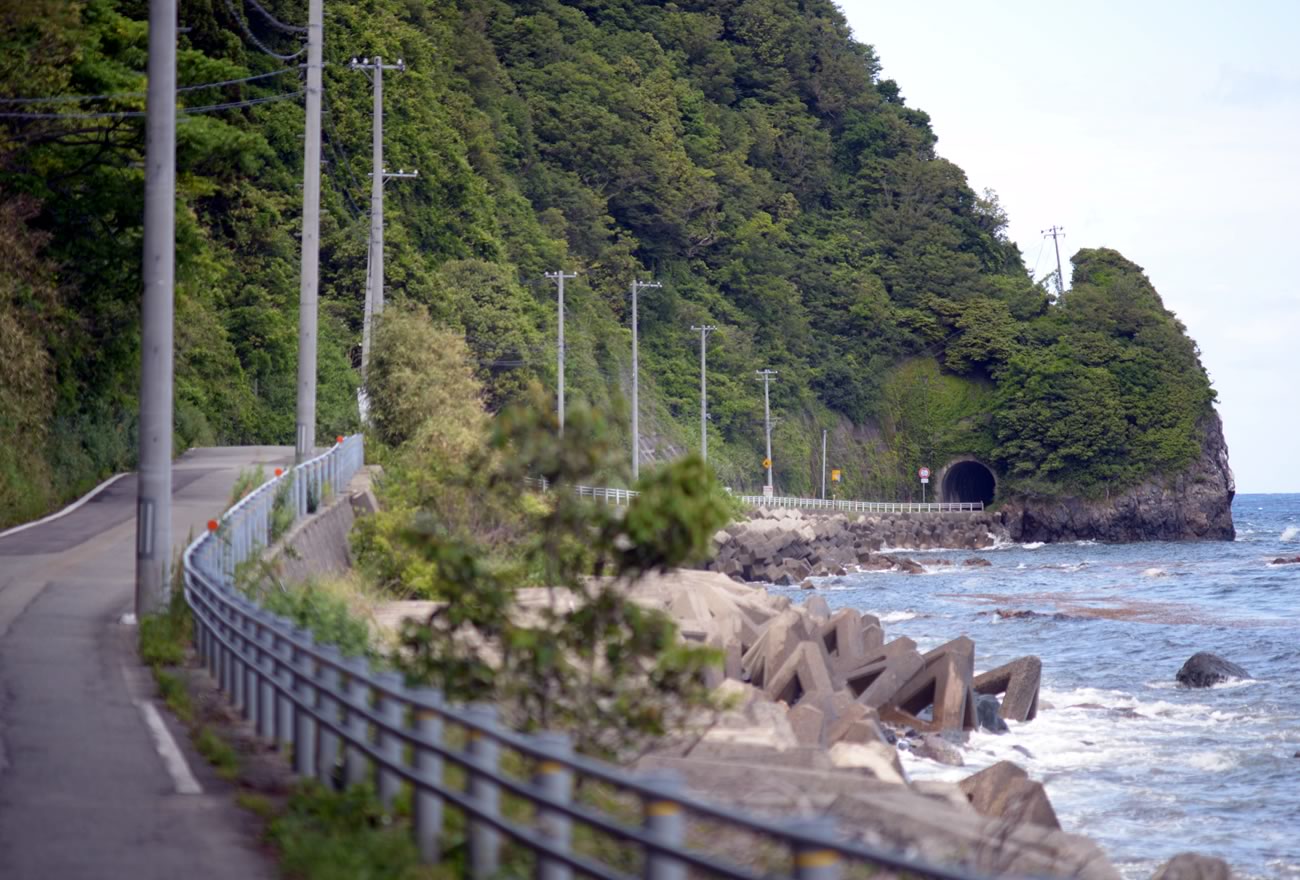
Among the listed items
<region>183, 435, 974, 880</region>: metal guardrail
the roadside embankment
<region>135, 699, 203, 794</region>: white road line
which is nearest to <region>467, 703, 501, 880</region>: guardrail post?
<region>183, 435, 974, 880</region>: metal guardrail

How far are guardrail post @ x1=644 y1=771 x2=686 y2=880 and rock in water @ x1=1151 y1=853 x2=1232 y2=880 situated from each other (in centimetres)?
914

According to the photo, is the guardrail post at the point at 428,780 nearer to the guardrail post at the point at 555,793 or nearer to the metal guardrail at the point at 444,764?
the metal guardrail at the point at 444,764

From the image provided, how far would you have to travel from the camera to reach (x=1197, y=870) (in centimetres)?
1386

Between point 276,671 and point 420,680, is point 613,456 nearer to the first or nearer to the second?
point 420,680

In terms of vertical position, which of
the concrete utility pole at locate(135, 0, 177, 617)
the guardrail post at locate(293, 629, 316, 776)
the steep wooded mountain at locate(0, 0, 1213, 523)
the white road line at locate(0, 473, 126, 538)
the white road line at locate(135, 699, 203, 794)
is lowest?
the white road line at locate(135, 699, 203, 794)

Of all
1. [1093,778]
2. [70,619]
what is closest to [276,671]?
[70,619]

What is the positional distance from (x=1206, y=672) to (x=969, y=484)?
104m

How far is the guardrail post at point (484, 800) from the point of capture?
25.5 feet

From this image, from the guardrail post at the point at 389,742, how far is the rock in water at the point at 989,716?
1661 cm

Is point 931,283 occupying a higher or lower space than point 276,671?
higher

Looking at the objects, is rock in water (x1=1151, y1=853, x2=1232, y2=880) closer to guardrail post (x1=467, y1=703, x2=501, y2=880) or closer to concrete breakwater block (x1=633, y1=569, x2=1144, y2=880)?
concrete breakwater block (x1=633, y1=569, x2=1144, y2=880)

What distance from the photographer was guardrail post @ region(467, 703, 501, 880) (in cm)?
777

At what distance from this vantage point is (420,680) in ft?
33.5

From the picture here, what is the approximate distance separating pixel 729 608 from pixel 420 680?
61.6 feet
